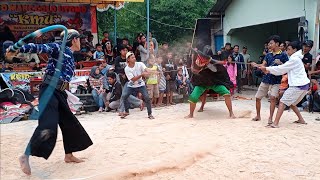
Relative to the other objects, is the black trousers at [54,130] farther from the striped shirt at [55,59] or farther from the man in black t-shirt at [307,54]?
the man in black t-shirt at [307,54]

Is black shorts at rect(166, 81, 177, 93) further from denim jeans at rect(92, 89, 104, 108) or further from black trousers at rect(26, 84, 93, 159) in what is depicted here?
black trousers at rect(26, 84, 93, 159)

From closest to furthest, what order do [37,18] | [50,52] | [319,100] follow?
1. [50,52]
2. [319,100]
3. [37,18]

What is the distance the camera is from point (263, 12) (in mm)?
14750

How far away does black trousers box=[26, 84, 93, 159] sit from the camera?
484cm

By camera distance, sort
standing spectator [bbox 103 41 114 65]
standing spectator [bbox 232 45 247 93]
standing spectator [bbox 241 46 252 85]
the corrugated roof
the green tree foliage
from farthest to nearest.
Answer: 1. the green tree foliage
2. the corrugated roof
3. standing spectator [bbox 241 46 252 85]
4. standing spectator [bbox 232 45 247 93]
5. standing spectator [bbox 103 41 114 65]

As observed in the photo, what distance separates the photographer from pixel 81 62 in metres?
12.5

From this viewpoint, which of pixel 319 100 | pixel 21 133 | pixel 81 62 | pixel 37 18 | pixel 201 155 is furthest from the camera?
pixel 37 18

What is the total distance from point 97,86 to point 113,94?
932 mm

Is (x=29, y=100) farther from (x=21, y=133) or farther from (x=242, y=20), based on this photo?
(x=242, y=20)

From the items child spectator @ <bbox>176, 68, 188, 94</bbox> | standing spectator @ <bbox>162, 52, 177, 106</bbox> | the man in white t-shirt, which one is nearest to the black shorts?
standing spectator @ <bbox>162, 52, 177, 106</bbox>

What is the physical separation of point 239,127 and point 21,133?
13.7 feet

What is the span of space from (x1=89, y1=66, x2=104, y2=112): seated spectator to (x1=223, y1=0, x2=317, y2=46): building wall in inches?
259

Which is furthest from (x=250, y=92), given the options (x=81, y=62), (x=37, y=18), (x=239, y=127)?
(x=37, y=18)

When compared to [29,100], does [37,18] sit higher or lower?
higher
